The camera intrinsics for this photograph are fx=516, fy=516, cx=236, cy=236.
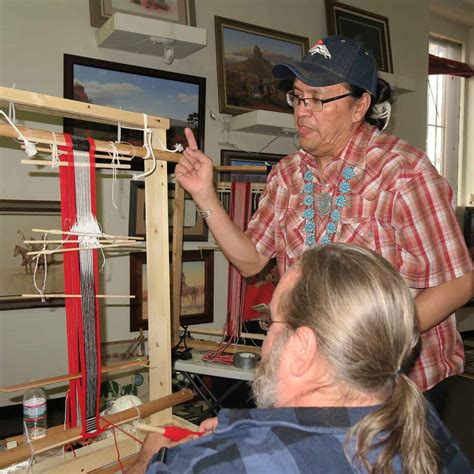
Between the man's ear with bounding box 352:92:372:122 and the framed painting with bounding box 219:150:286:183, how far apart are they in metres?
1.98

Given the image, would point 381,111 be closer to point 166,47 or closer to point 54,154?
point 54,154

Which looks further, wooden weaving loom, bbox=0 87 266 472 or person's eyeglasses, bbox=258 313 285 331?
wooden weaving loom, bbox=0 87 266 472

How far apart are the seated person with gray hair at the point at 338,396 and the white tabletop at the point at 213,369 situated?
187 cm

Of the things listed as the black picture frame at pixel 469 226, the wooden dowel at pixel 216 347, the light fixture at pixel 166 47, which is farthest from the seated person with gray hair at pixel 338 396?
the black picture frame at pixel 469 226

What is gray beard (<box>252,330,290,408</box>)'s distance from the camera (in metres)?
0.96

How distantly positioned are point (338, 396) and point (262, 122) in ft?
10.3

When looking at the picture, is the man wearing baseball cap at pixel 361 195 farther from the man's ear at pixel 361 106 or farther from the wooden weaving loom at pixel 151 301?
the wooden weaving loom at pixel 151 301

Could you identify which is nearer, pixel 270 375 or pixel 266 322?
pixel 270 375

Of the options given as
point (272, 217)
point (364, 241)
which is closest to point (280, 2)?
point (272, 217)

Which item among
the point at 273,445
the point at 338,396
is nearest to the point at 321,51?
the point at 338,396

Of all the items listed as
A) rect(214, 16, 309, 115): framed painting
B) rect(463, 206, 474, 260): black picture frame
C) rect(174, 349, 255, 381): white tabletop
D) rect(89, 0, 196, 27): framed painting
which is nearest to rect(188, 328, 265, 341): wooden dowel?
rect(174, 349, 255, 381): white tabletop

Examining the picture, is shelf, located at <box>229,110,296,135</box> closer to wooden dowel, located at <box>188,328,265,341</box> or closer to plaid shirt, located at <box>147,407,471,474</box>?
wooden dowel, located at <box>188,328,265,341</box>

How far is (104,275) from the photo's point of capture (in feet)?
11.6

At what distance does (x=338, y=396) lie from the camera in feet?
2.87
